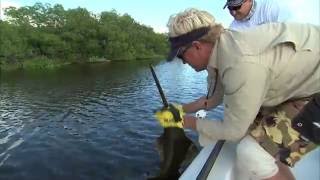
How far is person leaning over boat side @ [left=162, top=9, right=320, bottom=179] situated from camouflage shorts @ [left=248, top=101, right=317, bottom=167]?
0.94ft

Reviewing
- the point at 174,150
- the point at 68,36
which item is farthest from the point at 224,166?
the point at 68,36

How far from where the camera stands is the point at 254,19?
647 cm

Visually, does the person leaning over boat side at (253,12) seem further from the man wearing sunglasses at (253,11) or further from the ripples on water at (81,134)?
the ripples on water at (81,134)

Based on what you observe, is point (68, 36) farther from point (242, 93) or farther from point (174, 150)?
point (242, 93)

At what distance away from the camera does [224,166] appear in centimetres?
400

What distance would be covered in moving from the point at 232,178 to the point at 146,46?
333ft

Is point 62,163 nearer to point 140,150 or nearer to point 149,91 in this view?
point 140,150

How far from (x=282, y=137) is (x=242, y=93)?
83cm

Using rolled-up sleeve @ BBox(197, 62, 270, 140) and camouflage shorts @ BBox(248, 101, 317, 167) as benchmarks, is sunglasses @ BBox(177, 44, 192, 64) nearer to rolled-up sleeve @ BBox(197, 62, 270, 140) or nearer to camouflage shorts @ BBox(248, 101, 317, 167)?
rolled-up sleeve @ BBox(197, 62, 270, 140)

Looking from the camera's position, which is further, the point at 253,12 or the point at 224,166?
the point at 253,12

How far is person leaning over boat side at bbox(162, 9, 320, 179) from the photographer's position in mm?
2809

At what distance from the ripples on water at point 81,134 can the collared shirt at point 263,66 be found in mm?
6815

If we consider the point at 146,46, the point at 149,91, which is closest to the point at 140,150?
the point at 149,91

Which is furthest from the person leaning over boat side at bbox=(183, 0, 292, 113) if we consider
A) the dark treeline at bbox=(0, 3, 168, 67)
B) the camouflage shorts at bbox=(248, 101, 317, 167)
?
the dark treeline at bbox=(0, 3, 168, 67)
